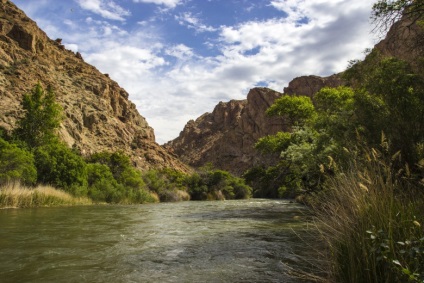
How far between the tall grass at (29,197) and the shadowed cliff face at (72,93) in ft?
76.3

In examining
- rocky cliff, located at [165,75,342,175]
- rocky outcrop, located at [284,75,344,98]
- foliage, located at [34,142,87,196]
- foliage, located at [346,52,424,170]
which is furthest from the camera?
rocky outcrop, located at [284,75,344,98]

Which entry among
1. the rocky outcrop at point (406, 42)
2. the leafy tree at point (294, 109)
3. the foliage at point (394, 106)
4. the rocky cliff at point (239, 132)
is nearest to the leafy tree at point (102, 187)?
the leafy tree at point (294, 109)

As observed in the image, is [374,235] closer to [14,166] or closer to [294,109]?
[14,166]

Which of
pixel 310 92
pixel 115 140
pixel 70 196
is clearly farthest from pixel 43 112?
pixel 310 92

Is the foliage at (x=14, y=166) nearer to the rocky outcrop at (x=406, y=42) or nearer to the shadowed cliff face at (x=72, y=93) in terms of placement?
the shadowed cliff face at (x=72, y=93)

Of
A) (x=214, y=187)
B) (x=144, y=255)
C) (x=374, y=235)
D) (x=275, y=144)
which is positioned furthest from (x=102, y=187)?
(x=374, y=235)

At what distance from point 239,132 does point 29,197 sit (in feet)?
403

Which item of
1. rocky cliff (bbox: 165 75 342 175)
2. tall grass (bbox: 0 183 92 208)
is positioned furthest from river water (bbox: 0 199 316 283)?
rocky cliff (bbox: 165 75 342 175)

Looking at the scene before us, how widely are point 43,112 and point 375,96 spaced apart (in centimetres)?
3678

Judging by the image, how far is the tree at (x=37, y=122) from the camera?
38006mm

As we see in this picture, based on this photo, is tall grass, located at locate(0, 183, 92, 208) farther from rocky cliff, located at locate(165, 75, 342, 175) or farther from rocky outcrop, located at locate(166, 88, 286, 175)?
rocky cliff, located at locate(165, 75, 342, 175)

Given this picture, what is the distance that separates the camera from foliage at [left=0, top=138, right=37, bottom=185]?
2353cm

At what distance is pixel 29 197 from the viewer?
22.3 metres

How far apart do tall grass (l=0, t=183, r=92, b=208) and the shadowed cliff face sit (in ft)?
76.3
